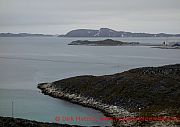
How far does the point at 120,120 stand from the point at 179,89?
864 cm

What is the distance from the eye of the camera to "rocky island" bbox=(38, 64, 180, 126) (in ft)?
85.7

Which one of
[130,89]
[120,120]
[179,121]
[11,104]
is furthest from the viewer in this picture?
[11,104]

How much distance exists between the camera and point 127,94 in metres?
31.7

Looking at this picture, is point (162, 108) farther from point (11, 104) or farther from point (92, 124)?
point (11, 104)

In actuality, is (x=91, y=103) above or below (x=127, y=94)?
below

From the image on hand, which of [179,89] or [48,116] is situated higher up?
[179,89]

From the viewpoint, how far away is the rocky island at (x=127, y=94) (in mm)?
26130

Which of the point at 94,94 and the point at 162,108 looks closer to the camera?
the point at 162,108

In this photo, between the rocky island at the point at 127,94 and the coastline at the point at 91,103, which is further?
the coastline at the point at 91,103

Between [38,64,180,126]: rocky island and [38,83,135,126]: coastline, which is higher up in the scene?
[38,64,180,126]: rocky island

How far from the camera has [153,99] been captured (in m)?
29.1

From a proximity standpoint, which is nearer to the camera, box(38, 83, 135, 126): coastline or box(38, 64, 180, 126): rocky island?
box(38, 64, 180, 126): rocky island

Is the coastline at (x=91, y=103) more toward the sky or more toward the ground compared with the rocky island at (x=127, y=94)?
more toward the ground

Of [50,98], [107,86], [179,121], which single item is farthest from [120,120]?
[50,98]
